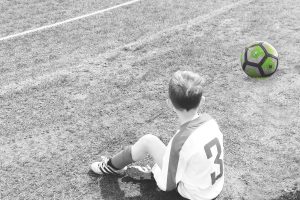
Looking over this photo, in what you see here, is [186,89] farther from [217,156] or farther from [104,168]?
[104,168]

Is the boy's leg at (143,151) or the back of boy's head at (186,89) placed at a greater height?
the back of boy's head at (186,89)

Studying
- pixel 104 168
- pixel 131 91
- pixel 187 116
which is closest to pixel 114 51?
pixel 131 91

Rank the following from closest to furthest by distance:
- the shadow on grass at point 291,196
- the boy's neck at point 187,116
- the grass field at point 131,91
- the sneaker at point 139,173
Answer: the boy's neck at point 187,116
the shadow on grass at point 291,196
the sneaker at point 139,173
the grass field at point 131,91

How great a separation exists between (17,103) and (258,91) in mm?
3509

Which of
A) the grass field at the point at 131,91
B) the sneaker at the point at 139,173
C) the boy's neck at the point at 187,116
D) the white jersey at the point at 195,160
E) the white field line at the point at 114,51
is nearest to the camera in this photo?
the white jersey at the point at 195,160

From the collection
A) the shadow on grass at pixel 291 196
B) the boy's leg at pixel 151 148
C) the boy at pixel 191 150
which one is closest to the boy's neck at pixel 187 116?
the boy at pixel 191 150

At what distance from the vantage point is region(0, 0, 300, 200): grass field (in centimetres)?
472

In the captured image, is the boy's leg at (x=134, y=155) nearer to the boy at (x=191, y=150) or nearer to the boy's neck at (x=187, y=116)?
the boy at (x=191, y=150)

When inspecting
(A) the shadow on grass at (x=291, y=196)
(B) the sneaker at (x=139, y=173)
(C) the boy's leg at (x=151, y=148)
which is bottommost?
(A) the shadow on grass at (x=291, y=196)

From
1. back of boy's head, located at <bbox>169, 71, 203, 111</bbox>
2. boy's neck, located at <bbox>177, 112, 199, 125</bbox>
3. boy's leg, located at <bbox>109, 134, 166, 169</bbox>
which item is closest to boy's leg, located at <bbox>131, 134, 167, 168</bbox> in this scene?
boy's leg, located at <bbox>109, 134, 166, 169</bbox>

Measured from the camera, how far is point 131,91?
6.36 metres

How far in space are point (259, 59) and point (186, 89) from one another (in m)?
2.89

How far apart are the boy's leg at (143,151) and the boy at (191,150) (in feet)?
1.26

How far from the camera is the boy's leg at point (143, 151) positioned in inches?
165
